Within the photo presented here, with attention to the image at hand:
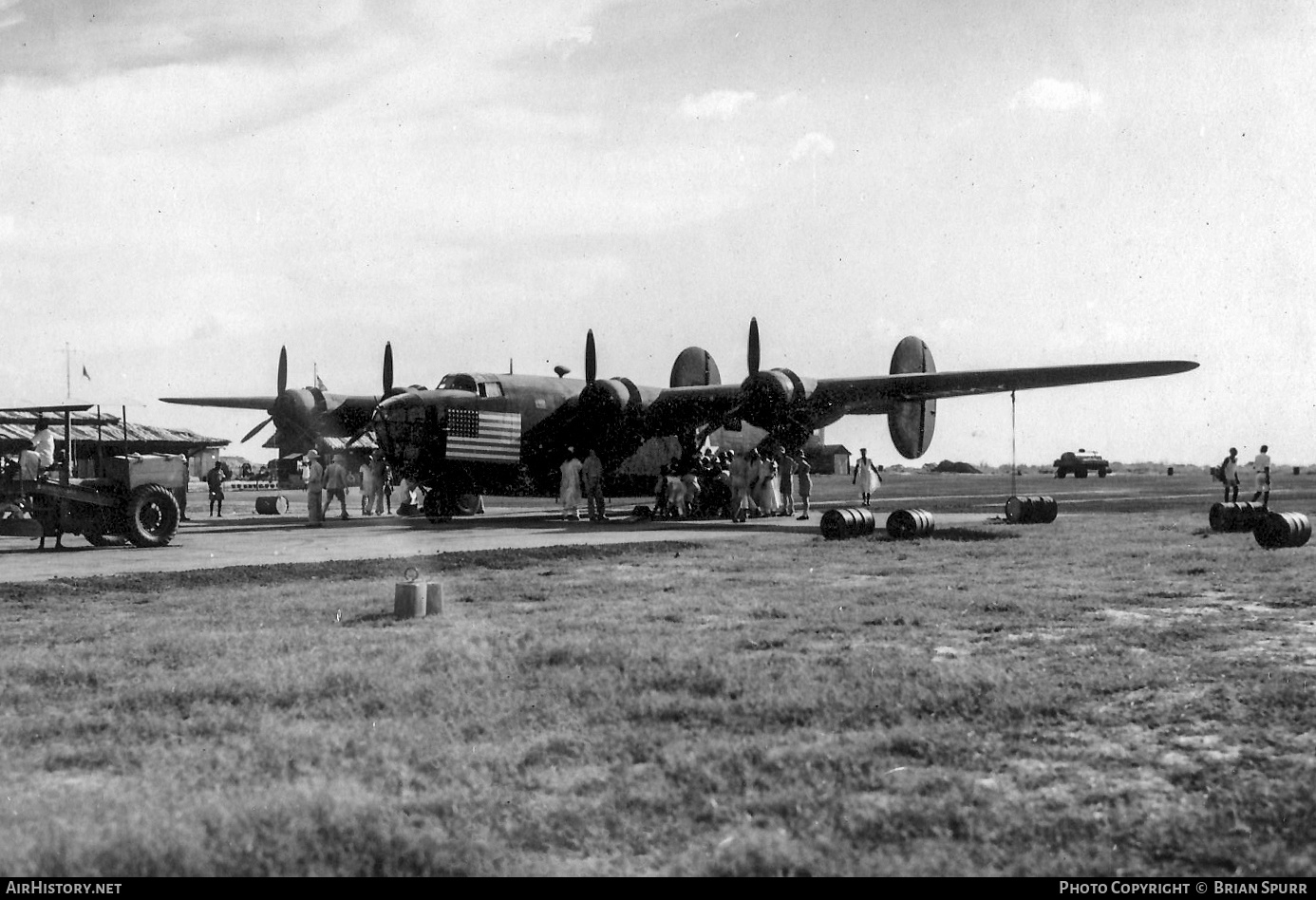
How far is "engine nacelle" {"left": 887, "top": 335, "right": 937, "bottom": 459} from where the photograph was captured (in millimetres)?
29859

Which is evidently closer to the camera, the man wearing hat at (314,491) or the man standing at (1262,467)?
the man wearing hat at (314,491)

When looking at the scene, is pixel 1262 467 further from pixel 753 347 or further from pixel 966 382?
pixel 753 347

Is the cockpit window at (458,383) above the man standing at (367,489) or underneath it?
above

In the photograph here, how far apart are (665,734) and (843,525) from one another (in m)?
13.9

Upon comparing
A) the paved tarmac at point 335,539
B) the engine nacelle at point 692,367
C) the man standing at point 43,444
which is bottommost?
the paved tarmac at point 335,539

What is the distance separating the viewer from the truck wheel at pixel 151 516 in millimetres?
18297

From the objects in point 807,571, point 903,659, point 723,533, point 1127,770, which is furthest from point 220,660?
point 723,533

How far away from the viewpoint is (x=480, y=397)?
2553 cm

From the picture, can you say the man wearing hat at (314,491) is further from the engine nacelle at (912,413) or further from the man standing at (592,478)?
the engine nacelle at (912,413)

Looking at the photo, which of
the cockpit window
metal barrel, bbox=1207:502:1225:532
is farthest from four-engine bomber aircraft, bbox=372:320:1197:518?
metal barrel, bbox=1207:502:1225:532

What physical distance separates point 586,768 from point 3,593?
9182 mm

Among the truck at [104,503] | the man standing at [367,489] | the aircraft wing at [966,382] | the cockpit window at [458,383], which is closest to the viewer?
the truck at [104,503]

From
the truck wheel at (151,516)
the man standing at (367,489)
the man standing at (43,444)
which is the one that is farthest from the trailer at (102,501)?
the man standing at (367,489)

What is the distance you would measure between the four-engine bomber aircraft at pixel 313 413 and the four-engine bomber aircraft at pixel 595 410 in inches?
38.6
